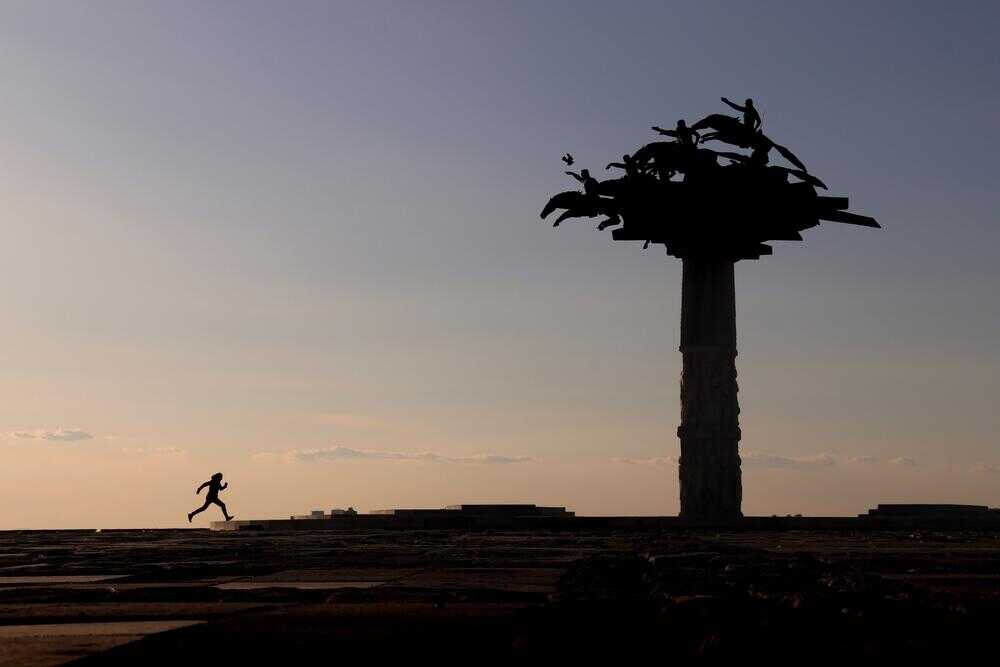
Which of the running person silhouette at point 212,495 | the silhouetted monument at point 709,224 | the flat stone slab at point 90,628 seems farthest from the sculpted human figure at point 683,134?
the flat stone slab at point 90,628

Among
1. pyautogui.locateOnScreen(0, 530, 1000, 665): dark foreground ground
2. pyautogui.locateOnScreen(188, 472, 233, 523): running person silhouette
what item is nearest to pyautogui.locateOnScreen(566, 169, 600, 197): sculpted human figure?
pyautogui.locateOnScreen(188, 472, 233, 523): running person silhouette

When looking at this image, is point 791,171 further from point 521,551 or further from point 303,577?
point 303,577

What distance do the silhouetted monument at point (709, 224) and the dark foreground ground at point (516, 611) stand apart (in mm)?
Answer: 14345

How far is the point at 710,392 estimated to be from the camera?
77.5ft

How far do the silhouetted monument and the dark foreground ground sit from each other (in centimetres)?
1434

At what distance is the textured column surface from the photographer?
23.5 metres

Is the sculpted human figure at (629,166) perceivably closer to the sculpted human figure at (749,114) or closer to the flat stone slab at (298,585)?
the sculpted human figure at (749,114)

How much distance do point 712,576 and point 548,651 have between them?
9.75ft

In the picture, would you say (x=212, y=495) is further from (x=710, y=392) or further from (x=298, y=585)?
(x=298, y=585)

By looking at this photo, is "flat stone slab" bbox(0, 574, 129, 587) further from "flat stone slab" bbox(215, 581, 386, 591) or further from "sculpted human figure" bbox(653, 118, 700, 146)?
"sculpted human figure" bbox(653, 118, 700, 146)

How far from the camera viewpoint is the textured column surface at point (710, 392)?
23.5 m

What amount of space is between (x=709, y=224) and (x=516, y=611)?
18.6 meters

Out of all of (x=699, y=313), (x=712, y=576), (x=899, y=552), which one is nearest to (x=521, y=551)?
(x=899, y=552)

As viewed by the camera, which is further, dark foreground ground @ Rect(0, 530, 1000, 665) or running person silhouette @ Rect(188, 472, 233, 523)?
running person silhouette @ Rect(188, 472, 233, 523)
